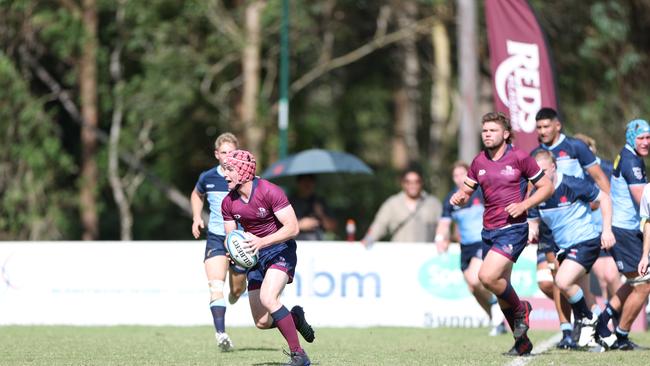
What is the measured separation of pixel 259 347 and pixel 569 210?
334 cm

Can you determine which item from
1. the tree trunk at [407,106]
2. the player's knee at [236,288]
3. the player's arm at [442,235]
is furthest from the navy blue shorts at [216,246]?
the tree trunk at [407,106]

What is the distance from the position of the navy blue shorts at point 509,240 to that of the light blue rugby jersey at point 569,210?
41.0 inches

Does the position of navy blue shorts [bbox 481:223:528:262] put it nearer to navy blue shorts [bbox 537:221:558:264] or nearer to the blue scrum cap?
navy blue shorts [bbox 537:221:558:264]

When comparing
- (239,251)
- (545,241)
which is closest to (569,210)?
(545,241)

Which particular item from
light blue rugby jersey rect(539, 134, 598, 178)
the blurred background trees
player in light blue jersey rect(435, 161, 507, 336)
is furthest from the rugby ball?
the blurred background trees

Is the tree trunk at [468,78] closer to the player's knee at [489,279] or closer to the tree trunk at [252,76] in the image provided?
the tree trunk at [252,76]

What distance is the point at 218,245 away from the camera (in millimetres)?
11898

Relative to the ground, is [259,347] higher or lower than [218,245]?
lower

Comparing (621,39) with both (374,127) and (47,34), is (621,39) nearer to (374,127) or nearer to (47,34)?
(374,127)

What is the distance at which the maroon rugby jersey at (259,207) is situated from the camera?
9516 mm

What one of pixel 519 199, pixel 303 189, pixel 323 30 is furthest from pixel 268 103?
pixel 519 199

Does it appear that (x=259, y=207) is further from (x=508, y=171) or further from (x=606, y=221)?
(x=606, y=221)

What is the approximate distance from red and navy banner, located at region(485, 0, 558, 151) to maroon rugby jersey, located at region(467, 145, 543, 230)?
3842mm

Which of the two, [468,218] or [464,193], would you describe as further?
[468,218]
